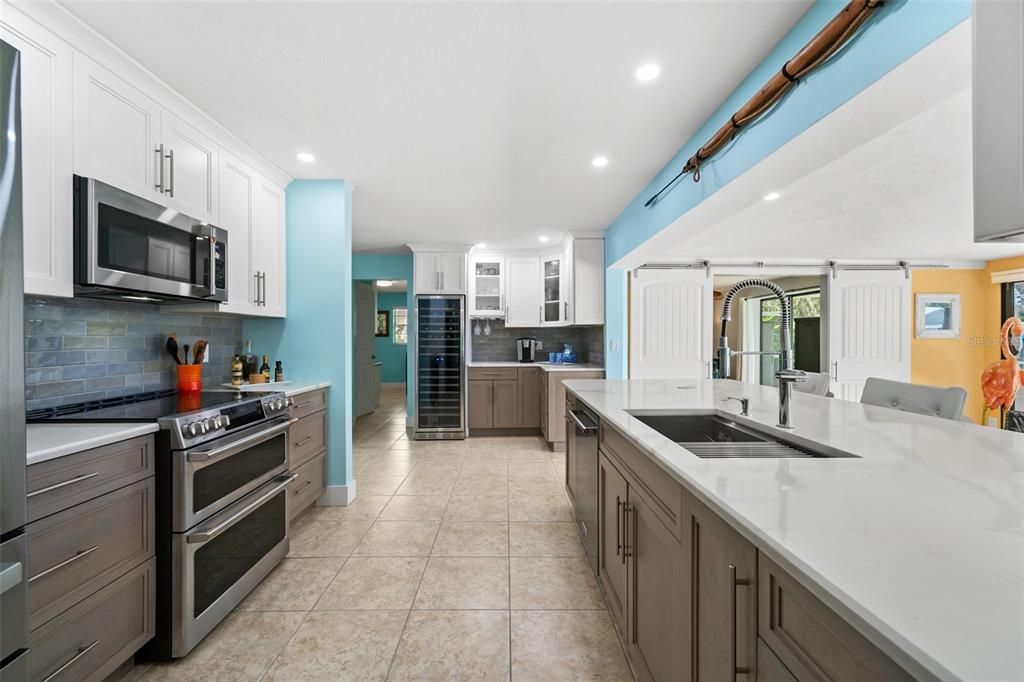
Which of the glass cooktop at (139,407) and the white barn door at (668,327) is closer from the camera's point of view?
the glass cooktop at (139,407)

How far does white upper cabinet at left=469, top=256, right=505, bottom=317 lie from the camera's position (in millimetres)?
5500

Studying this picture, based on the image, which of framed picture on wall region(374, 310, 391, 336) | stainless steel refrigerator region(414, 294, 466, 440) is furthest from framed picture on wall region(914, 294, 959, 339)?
framed picture on wall region(374, 310, 391, 336)

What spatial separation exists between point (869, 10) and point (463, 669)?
258 cm

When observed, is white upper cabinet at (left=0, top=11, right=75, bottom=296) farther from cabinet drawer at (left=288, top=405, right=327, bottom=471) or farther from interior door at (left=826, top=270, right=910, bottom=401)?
interior door at (left=826, top=270, right=910, bottom=401)

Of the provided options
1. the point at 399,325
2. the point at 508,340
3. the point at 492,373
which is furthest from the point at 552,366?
the point at 399,325

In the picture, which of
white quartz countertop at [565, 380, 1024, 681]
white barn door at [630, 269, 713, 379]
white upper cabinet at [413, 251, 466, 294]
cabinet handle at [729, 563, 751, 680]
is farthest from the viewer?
white upper cabinet at [413, 251, 466, 294]

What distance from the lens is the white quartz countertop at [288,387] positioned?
Result: 255cm

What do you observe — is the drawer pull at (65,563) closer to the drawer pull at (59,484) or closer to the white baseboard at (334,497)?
the drawer pull at (59,484)

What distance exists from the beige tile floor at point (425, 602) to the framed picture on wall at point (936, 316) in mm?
5520

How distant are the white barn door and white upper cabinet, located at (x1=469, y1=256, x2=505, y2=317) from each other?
5.66 ft

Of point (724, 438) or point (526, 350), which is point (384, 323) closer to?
point (526, 350)

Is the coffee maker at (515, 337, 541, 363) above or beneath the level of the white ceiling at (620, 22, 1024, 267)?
beneath

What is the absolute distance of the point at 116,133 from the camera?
1.80 m

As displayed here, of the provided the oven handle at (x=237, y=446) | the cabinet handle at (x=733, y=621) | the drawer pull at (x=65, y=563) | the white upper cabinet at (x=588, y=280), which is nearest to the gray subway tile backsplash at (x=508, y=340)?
the white upper cabinet at (x=588, y=280)
